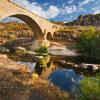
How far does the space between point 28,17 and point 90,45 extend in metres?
13.4

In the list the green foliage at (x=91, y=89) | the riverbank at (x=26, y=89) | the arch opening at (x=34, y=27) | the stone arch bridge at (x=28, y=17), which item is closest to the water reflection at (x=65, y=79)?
the riverbank at (x=26, y=89)

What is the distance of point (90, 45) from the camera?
47.5m

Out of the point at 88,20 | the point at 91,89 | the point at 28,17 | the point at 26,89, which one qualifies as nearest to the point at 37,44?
the point at 28,17

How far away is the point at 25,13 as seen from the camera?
45.9 metres

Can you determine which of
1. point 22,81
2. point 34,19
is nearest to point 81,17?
point 34,19

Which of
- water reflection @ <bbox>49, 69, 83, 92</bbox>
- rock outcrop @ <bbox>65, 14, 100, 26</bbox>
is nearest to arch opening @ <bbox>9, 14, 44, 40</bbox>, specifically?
water reflection @ <bbox>49, 69, 83, 92</bbox>

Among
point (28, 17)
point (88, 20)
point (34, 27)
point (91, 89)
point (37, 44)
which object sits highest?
point (88, 20)

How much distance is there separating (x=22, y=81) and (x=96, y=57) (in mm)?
27411

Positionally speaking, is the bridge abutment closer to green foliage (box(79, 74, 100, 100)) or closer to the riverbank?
the riverbank

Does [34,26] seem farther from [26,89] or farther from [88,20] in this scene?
[88,20]

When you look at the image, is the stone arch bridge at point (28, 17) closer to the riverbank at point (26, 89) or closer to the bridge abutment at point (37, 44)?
the bridge abutment at point (37, 44)

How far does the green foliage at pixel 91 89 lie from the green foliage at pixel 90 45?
31.7m

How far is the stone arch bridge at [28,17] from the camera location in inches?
1440

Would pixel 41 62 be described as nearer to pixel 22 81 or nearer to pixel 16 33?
pixel 22 81
